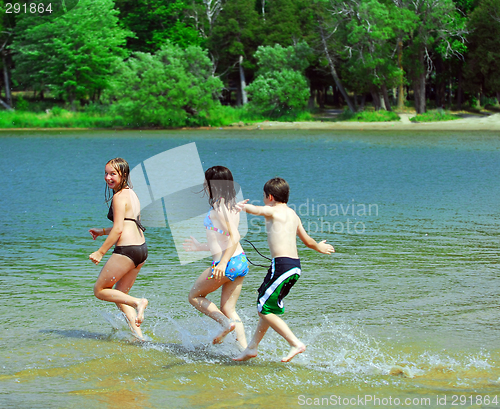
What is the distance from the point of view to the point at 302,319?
709 cm

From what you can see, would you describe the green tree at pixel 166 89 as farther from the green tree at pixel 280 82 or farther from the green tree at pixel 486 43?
the green tree at pixel 486 43

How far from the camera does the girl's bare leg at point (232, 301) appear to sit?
19.0ft

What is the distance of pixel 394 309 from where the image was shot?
7.48 meters

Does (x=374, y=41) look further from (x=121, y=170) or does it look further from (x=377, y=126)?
(x=121, y=170)

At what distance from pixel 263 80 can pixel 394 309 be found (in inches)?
1982

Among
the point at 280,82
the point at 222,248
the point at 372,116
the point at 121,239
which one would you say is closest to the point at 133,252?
the point at 121,239

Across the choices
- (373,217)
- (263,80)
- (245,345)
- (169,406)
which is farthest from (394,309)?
(263,80)

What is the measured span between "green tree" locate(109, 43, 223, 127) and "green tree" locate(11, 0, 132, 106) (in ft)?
16.2

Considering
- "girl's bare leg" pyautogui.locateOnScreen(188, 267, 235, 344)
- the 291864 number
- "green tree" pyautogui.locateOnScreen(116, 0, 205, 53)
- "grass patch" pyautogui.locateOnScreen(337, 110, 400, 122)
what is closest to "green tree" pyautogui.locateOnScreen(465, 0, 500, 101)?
"grass patch" pyautogui.locateOnScreen(337, 110, 400, 122)

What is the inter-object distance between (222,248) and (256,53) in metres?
53.0

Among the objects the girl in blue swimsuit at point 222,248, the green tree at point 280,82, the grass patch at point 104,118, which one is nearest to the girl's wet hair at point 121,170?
the girl in blue swimsuit at point 222,248

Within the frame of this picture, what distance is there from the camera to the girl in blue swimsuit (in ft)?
17.7

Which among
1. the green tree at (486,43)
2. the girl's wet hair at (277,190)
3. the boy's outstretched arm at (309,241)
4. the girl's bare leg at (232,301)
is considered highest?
the green tree at (486,43)

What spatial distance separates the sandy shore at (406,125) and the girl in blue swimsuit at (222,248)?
4664 cm
